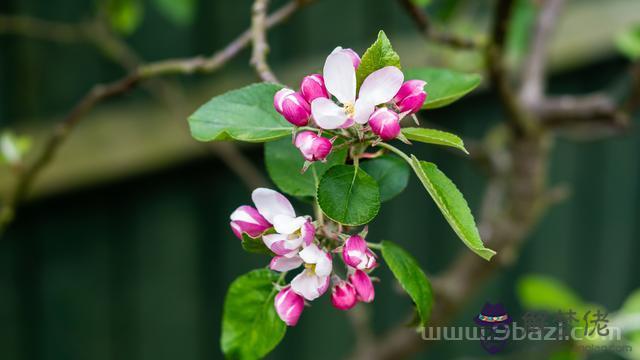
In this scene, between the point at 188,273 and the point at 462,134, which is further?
the point at 462,134

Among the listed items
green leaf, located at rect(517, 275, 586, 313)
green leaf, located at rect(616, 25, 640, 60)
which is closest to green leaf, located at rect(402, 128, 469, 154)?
green leaf, located at rect(616, 25, 640, 60)

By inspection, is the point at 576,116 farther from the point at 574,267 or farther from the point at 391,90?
the point at 574,267

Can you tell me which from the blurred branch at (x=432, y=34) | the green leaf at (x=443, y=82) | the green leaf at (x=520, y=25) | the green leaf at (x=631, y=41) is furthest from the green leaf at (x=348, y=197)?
the green leaf at (x=520, y=25)

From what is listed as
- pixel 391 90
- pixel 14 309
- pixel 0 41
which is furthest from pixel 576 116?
pixel 14 309

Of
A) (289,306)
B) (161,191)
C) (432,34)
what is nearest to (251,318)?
(289,306)

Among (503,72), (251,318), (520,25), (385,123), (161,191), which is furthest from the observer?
(161,191)

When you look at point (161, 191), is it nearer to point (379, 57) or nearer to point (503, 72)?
point (503, 72)

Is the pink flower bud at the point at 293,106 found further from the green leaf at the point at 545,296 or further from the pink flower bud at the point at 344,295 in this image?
the green leaf at the point at 545,296
